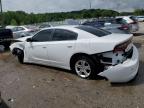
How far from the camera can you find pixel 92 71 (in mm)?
7215

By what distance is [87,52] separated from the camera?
285 inches

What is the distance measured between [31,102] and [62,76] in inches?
86.5

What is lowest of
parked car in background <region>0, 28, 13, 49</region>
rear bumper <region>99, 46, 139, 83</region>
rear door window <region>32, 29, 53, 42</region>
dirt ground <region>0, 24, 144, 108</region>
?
dirt ground <region>0, 24, 144, 108</region>

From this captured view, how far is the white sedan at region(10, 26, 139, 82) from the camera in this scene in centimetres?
670

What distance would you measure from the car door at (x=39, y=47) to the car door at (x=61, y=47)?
241mm

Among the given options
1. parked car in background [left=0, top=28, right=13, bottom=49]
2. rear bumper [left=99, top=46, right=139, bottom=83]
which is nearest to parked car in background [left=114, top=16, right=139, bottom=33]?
parked car in background [left=0, top=28, right=13, bottom=49]

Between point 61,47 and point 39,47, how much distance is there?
112 cm

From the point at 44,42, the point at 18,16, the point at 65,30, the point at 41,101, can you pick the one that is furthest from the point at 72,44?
the point at 18,16

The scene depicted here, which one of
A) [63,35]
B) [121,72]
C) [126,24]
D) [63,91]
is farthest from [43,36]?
[126,24]

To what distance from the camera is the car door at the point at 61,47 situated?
7797mm

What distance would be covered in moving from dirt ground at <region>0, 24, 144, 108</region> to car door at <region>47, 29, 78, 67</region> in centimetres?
41

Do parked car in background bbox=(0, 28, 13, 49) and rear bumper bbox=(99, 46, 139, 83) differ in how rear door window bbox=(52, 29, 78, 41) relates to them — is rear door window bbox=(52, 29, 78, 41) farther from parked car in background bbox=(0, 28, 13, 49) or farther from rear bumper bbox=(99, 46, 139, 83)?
parked car in background bbox=(0, 28, 13, 49)

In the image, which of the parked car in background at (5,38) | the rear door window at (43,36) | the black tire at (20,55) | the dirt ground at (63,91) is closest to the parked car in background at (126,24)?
the parked car in background at (5,38)

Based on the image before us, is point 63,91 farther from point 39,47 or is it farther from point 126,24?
point 126,24
